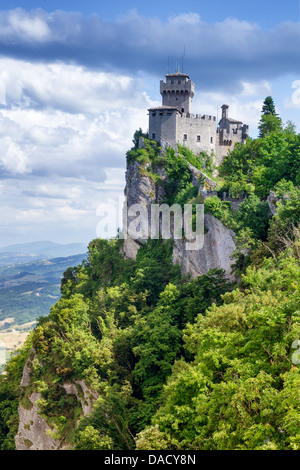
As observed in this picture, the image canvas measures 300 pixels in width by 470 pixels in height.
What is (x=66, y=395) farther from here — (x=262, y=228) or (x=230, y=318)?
(x=230, y=318)

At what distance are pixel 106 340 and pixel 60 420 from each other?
906 cm

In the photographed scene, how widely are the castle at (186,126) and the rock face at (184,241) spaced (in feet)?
19.5

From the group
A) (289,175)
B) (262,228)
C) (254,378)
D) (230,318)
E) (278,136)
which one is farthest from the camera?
(278,136)

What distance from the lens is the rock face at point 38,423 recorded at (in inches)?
1866

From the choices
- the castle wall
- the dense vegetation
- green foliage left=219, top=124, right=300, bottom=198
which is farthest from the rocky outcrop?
the castle wall

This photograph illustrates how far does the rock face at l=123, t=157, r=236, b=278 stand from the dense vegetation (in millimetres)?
1048

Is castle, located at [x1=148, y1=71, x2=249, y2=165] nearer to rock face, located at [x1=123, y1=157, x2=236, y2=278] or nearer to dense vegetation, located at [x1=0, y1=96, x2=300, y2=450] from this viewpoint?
dense vegetation, located at [x1=0, y1=96, x2=300, y2=450]

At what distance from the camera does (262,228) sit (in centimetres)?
4422

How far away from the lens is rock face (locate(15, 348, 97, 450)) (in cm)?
4741

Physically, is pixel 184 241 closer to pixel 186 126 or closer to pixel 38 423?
pixel 186 126

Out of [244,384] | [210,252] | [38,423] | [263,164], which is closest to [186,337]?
[244,384]

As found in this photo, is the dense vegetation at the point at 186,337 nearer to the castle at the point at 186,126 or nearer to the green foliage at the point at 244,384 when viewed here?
the green foliage at the point at 244,384

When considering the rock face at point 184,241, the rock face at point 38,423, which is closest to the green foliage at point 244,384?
the rock face at point 184,241
